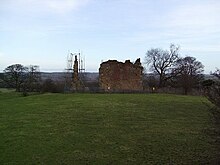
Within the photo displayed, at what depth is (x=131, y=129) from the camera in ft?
54.3

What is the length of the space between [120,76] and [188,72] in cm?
1411

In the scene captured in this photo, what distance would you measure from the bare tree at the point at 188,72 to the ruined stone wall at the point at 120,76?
825cm

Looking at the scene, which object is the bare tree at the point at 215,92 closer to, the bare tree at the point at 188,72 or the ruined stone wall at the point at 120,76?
the ruined stone wall at the point at 120,76

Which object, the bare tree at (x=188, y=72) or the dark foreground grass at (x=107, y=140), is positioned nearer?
the dark foreground grass at (x=107, y=140)

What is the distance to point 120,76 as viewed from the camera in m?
53.4

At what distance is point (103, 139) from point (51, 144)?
2244 mm

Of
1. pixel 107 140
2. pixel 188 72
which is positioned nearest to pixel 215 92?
pixel 107 140

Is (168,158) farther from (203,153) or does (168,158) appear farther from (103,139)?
(103,139)

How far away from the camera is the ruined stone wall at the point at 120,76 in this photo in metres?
52.8

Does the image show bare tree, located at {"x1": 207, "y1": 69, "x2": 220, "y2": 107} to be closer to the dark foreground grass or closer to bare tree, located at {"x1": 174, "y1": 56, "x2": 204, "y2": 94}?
the dark foreground grass

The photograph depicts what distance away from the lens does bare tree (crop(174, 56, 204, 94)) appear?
56209 millimetres

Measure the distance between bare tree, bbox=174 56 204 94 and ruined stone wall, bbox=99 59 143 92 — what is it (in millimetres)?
8246

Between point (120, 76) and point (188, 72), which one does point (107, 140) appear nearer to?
point (120, 76)

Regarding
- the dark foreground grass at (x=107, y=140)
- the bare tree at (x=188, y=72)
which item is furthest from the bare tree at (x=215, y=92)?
the bare tree at (x=188, y=72)
